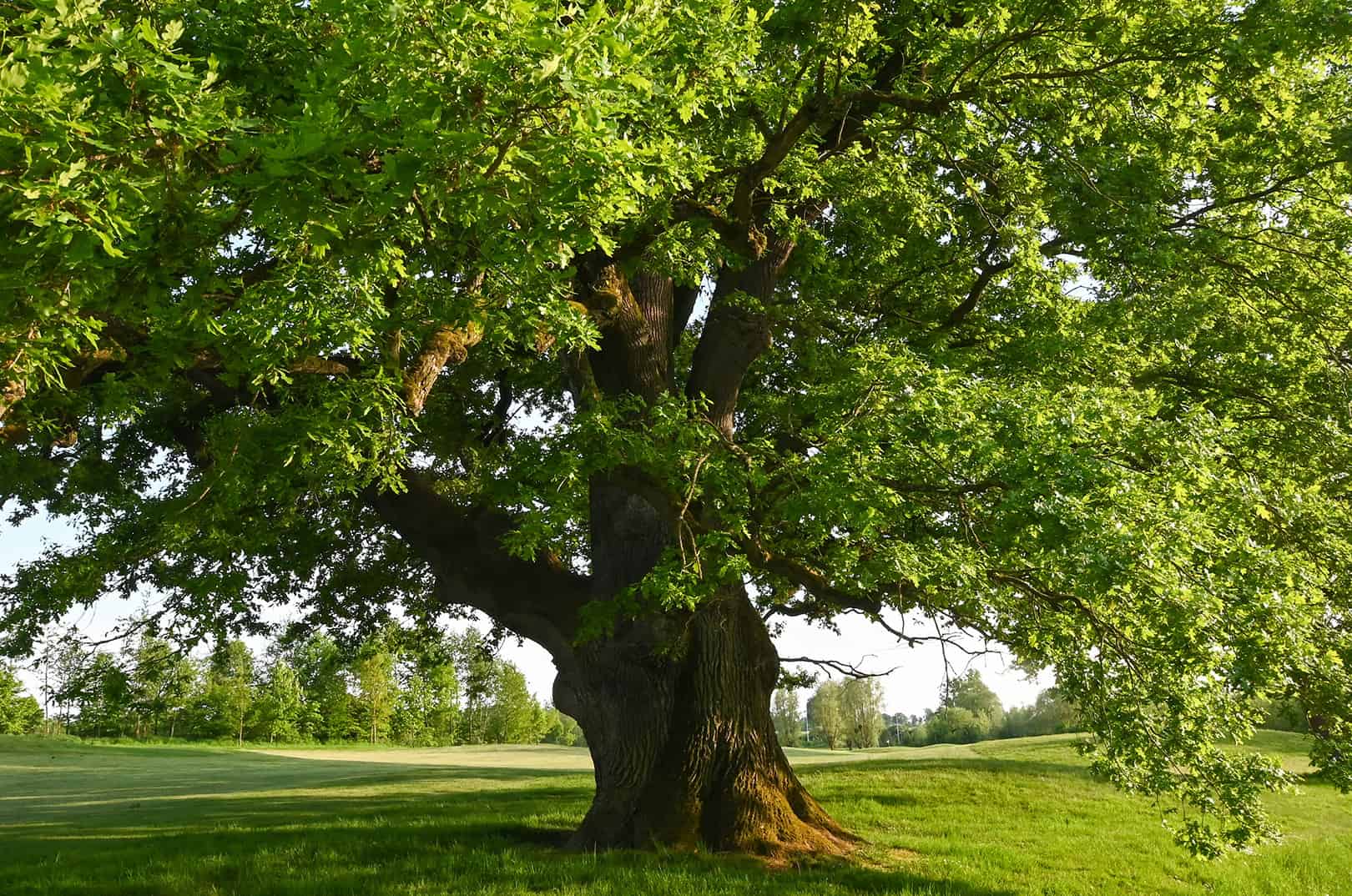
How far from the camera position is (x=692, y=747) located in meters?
11.5

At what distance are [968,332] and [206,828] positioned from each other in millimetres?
14805

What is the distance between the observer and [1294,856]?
44.4 feet

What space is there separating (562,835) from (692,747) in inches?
116

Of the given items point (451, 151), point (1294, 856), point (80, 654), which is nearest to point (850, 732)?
point (1294, 856)

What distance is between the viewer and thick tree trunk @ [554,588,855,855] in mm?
11102

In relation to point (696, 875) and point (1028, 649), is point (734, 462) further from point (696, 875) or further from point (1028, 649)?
point (696, 875)

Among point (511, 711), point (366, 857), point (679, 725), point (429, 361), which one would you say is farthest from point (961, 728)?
point (429, 361)

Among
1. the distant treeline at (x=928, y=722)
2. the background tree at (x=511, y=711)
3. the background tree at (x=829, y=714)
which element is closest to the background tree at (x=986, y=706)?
the distant treeline at (x=928, y=722)

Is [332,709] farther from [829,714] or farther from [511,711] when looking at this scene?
[829,714]

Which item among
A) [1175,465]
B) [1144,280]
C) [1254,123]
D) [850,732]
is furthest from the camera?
[850,732]

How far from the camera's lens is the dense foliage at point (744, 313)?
14.7 ft

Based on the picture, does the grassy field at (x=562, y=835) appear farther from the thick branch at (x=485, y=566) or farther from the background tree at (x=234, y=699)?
the background tree at (x=234, y=699)

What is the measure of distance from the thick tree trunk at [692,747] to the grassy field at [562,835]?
731mm

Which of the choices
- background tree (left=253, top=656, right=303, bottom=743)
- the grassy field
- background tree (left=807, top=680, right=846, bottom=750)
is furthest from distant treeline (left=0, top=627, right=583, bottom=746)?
background tree (left=807, top=680, right=846, bottom=750)
